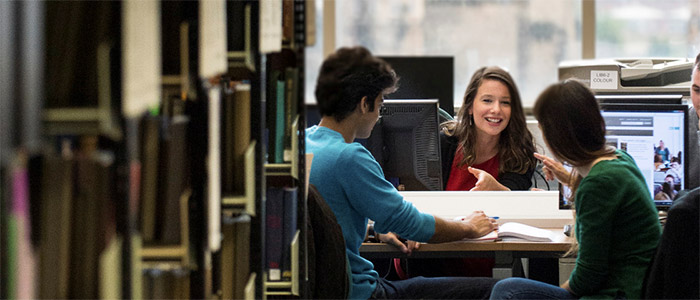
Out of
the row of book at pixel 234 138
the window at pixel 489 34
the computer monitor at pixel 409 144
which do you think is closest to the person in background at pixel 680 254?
the row of book at pixel 234 138

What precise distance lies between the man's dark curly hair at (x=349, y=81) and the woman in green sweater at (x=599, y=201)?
431 mm

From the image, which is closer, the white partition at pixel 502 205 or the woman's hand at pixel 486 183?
the white partition at pixel 502 205

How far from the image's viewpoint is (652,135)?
249 cm

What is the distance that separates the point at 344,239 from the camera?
6.54ft

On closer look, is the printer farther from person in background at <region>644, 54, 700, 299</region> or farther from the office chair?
the office chair

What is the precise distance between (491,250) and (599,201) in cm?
60

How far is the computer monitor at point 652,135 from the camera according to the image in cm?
248

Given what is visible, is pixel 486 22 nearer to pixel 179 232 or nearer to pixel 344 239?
pixel 344 239

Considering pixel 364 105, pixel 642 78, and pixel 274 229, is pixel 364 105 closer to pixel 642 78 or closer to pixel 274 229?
pixel 274 229

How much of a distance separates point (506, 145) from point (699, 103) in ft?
2.38

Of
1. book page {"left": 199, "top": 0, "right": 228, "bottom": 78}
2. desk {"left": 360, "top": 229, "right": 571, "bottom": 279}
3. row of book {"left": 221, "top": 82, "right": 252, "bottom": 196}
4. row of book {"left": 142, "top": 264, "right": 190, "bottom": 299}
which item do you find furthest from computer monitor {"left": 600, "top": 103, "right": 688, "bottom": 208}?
row of book {"left": 142, "top": 264, "right": 190, "bottom": 299}

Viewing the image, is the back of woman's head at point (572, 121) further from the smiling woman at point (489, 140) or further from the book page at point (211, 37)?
the book page at point (211, 37)

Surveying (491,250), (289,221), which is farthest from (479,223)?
(289,221)

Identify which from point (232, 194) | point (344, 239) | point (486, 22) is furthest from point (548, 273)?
point (486, 22)
